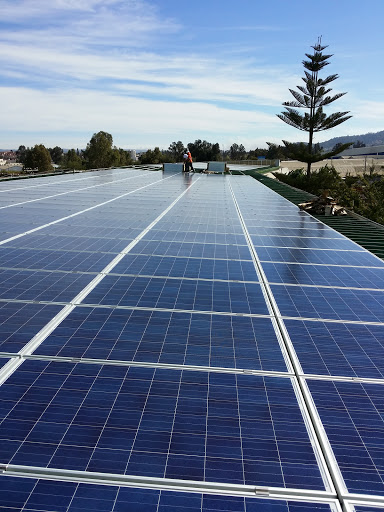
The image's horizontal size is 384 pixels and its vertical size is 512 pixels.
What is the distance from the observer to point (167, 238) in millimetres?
11742

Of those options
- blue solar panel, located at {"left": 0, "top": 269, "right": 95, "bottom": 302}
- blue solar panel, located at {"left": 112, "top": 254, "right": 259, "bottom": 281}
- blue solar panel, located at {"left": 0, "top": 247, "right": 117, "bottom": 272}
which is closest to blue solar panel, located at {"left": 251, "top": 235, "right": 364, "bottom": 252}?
blue solar panel, located at {"left": 112, "top": 254, "right": 259, "bottom": 281}

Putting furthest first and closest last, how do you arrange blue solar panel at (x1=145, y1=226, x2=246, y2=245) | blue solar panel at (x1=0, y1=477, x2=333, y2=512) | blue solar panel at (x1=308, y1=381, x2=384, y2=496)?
blue solar panel at (x1=145, y1=226, x2=246, y2=245) → blue solar panel at (x1=308, y1=381, x2=384, y2=496) → blue solar panel at (x1=0, y1=477, x2=333, y2=512)

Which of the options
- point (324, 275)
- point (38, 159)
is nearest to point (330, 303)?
point (324, 275)

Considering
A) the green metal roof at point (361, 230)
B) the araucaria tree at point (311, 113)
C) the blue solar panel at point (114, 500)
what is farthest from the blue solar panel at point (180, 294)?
the araucaria tree at point (311, 113)

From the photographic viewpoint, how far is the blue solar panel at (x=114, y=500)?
10.5 ft

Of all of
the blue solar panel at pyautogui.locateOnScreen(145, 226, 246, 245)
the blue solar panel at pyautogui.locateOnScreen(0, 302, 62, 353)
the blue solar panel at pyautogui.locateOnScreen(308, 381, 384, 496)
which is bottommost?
the blue solar panel at pyautogui.locateOnScreen(308, 381, 384, 496)

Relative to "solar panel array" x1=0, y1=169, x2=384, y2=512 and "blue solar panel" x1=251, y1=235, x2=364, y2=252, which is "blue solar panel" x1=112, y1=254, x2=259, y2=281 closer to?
"solar panel array" x1=0, y1=169, x2=384, y2=512

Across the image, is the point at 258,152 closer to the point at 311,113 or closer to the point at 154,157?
the point at 154,157

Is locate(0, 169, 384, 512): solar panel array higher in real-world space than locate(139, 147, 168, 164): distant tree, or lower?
lower

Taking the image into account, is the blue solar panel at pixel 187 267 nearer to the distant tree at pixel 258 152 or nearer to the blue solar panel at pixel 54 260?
the blue solar panel at pixel 54 260

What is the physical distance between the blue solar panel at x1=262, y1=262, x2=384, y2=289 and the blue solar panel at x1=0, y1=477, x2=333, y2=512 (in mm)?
5367

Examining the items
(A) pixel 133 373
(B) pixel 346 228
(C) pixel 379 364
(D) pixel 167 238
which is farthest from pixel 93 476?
(B) pixel 346 228

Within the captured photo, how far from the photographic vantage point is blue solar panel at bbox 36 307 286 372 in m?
5.34

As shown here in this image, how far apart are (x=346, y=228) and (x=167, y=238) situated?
6965mm
